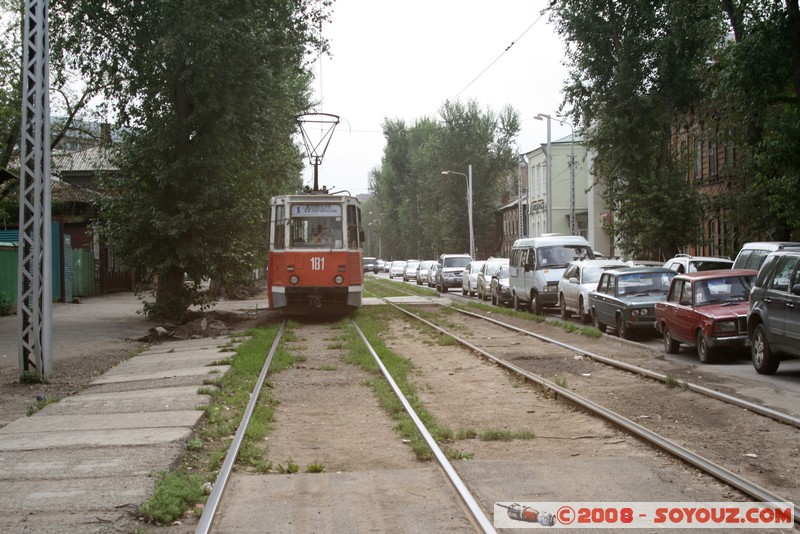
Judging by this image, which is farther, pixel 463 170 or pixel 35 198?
pixel 463 170

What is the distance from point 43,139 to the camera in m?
13.1

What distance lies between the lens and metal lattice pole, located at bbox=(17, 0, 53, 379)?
1289 cm

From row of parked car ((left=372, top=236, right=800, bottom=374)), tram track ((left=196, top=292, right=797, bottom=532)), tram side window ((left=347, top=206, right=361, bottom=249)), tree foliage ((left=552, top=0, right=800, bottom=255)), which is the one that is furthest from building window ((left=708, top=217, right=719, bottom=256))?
tram track ((left=196, top=292, right=797, bottom=532))

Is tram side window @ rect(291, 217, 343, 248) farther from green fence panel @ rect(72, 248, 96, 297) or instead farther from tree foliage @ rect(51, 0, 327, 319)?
green fence panel @ rect(72, 248, 96, 297)

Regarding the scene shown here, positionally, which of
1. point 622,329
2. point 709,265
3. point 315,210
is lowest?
point 622,329

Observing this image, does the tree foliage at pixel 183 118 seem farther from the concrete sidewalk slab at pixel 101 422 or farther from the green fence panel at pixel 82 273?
the green fence panel at pixel 82 273

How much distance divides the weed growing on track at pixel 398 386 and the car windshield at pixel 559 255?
7.24 m

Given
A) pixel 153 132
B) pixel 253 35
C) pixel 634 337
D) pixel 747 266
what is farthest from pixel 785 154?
pixel 153 132

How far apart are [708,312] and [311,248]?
11.3 m

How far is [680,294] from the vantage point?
15.4m

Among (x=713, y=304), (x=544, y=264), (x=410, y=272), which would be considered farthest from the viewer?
(x=410, y=272)

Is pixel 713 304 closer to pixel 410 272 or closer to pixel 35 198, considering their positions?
pixel 35 198

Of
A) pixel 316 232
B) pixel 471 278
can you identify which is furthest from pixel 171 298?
pixel 471 278

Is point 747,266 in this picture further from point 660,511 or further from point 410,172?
point 410,172
